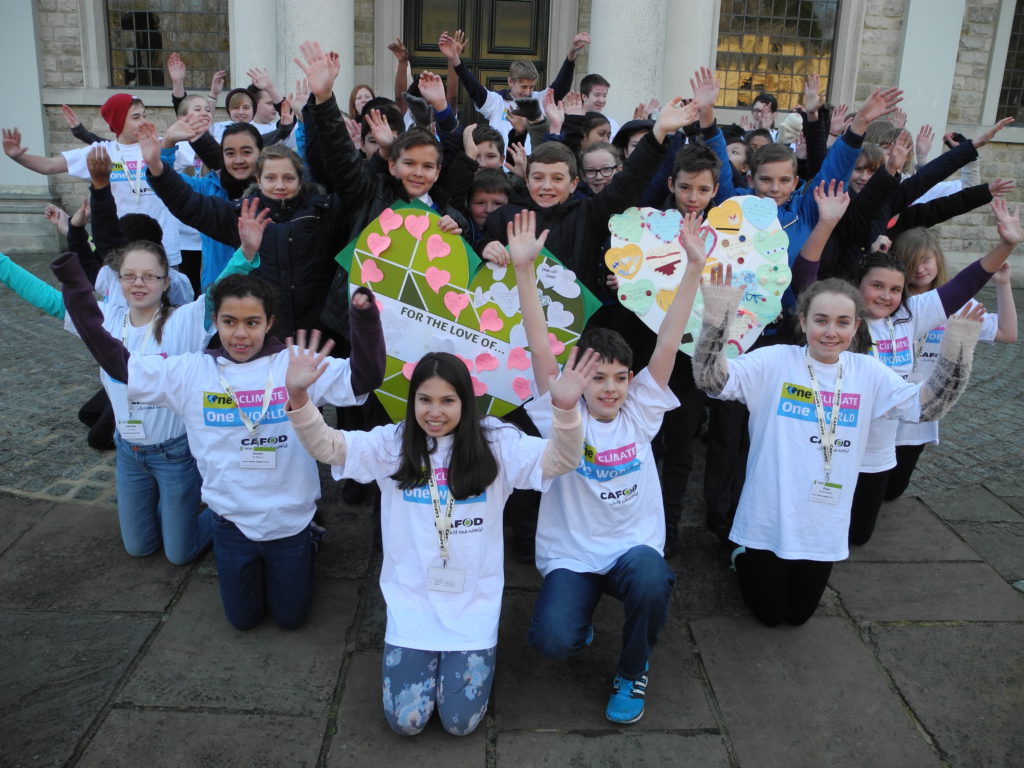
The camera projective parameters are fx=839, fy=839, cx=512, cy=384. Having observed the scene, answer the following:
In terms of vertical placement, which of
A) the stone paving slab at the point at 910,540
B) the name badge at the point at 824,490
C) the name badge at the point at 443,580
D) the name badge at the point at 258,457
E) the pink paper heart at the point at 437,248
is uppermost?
the pink paper heart at the point at 437,248

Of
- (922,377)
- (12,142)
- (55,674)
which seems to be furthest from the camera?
(12,142)

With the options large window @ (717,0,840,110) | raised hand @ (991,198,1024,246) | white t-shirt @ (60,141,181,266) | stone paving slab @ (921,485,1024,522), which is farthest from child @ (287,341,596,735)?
large window @ (717,0,840,110)

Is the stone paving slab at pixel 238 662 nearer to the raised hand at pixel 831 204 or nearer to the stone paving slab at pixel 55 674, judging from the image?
the stone paving slab at pixel 55 674

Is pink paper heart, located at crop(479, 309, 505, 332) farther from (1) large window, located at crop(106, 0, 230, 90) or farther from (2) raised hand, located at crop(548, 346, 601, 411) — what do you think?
(1) large window, located at crop(106, 0, 230, 90)

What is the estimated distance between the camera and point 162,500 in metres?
3.79

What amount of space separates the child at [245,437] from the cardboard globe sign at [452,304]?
0.55 meters

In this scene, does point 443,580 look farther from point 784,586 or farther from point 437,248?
point 437,248

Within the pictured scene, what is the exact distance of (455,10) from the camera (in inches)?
420

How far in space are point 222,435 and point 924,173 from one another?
402 cm

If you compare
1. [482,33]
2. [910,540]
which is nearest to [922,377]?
[910,540]

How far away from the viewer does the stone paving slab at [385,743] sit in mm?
2703

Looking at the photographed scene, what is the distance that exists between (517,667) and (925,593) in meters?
1.95

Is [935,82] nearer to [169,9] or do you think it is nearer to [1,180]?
[169,9]

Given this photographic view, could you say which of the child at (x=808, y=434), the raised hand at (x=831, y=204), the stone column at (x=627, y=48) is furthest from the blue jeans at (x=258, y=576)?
the stone column at (x=627, y=48)
